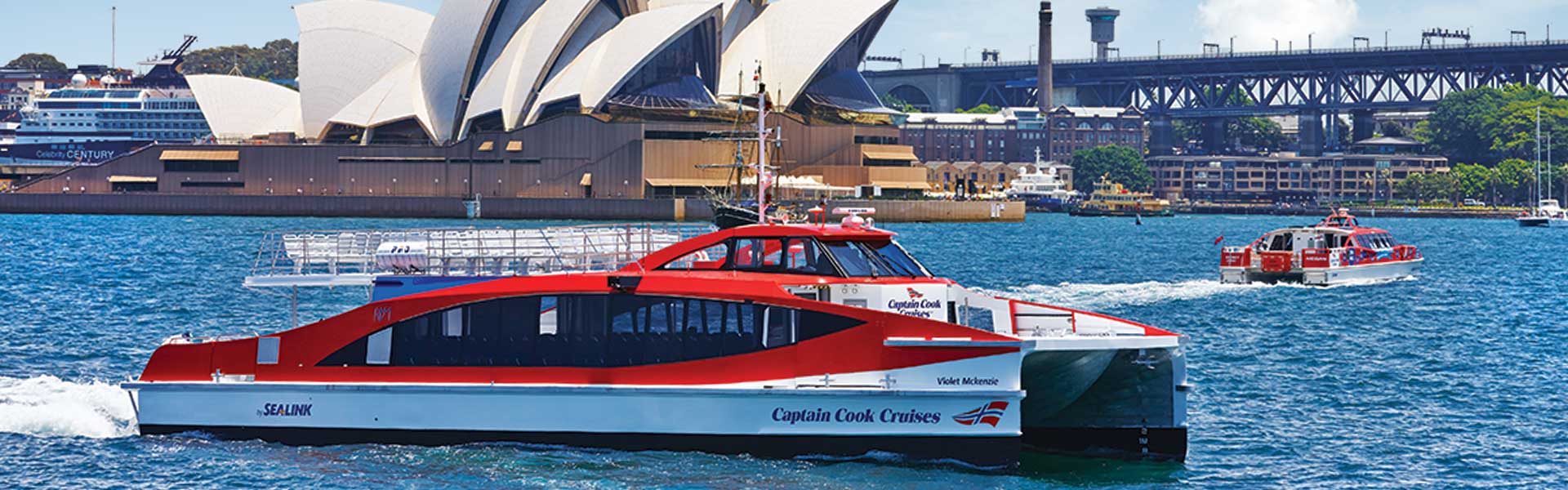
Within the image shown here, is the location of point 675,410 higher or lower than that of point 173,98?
lower

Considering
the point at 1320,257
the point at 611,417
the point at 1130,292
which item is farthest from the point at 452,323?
the point at 1320,257

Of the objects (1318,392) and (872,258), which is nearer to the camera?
(872,258)

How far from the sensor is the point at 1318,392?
2866cm

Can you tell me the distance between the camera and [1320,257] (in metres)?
54.7

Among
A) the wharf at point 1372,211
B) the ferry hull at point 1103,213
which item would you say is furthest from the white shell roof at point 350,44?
the wharf at point 1372,211

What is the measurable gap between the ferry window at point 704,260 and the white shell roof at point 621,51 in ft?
307

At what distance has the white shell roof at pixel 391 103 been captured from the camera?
12319 cm

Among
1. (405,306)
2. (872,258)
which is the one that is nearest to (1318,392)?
(872,258)

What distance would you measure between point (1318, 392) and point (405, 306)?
47.6 ft

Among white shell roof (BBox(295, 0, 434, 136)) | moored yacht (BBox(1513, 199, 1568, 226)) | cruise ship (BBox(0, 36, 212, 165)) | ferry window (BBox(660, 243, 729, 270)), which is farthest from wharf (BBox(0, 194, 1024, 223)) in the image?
ferry window (BBox(660, 243, 729, 270))

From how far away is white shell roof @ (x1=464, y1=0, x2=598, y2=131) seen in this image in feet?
380

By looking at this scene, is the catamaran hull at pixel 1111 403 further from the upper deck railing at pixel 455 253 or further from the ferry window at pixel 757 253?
the upper deck railing at pixel 455 253

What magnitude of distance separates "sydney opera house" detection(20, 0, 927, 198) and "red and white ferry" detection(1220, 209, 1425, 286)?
6178 centimetres

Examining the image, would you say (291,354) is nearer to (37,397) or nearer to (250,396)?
(250,396)
